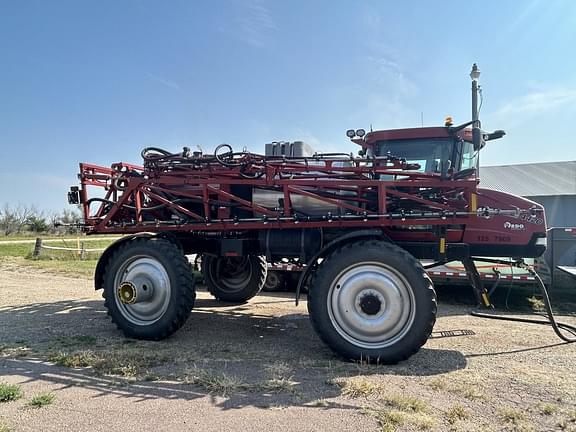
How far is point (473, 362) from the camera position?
4.61 m

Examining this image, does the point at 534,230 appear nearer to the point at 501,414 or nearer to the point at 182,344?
the point at 501,414

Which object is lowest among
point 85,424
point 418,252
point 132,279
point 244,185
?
point 85,424

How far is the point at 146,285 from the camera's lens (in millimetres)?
5473

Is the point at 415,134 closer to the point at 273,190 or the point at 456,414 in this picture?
the point at 273,190

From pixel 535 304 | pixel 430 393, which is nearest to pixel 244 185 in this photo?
pixel 430 393

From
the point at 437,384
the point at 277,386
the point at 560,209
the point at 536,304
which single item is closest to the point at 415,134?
the point at 437,384

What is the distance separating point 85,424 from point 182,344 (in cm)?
220

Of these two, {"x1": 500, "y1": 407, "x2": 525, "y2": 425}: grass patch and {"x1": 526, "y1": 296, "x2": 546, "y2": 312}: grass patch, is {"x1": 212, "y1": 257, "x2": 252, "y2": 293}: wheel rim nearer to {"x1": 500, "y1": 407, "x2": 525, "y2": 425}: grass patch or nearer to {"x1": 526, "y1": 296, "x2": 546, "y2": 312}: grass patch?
{"x1": 500, "y1": 407, "x2": 525, "y2": 425}: grass patch

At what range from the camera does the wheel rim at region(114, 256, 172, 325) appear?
5.46 meters

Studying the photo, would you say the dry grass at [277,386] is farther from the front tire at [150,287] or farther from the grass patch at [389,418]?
the front tire at [150,287]

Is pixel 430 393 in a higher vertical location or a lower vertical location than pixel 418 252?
lower

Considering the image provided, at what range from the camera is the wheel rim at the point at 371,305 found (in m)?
4.56

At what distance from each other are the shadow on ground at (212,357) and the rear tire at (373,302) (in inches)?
8.4

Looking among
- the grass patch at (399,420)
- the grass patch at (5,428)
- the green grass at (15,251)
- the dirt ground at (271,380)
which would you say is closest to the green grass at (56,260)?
the green grass at (15,251)
